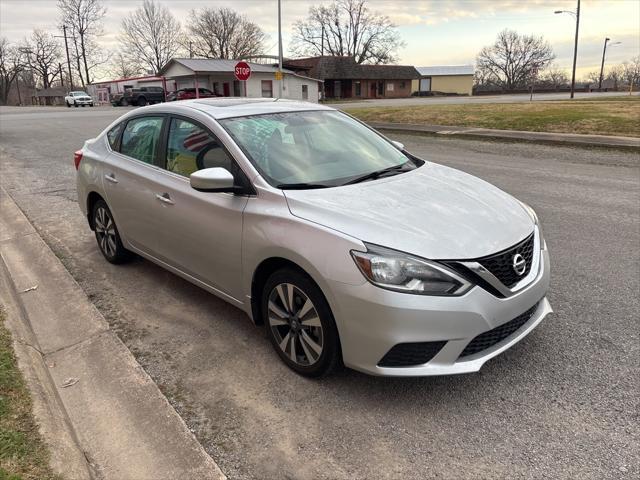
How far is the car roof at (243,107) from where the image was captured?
3.89 meters

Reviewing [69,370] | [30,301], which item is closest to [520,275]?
[69,370]

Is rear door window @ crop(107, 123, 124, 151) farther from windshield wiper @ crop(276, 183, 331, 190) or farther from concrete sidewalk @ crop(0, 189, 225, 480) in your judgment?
windshield wiper @ crop(276, 183, 331, 190)

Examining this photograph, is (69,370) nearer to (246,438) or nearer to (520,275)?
(246,438)

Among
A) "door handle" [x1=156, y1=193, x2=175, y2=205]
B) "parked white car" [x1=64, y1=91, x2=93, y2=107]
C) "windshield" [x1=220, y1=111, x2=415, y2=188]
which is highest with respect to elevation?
"parked white car" [x1=64, y1=91, x2=93, y2=107]

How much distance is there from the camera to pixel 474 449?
250 cm

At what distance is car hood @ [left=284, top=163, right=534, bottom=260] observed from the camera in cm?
270

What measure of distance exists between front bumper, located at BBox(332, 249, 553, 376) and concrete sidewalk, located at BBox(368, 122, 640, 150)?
11.9m

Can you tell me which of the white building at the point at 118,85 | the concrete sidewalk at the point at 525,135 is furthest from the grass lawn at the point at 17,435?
the white building at the point at 118,85

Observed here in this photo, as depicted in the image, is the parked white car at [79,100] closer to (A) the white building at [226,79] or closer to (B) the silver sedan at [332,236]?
(A) the white building at [226,79]

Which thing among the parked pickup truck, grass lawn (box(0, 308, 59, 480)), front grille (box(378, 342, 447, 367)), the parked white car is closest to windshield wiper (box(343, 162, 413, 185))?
front grille (box(378, 342, 447, 367))

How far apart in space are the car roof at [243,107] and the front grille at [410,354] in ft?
7.12

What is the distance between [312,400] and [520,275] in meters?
1.39

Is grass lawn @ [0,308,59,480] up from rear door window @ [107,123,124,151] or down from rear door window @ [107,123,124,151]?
down

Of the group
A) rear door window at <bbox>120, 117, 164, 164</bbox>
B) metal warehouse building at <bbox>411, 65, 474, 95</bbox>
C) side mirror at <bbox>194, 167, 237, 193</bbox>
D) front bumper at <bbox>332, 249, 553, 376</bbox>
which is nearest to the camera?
front bumper at <bbox>332, 249, 553, 376</bbox>
